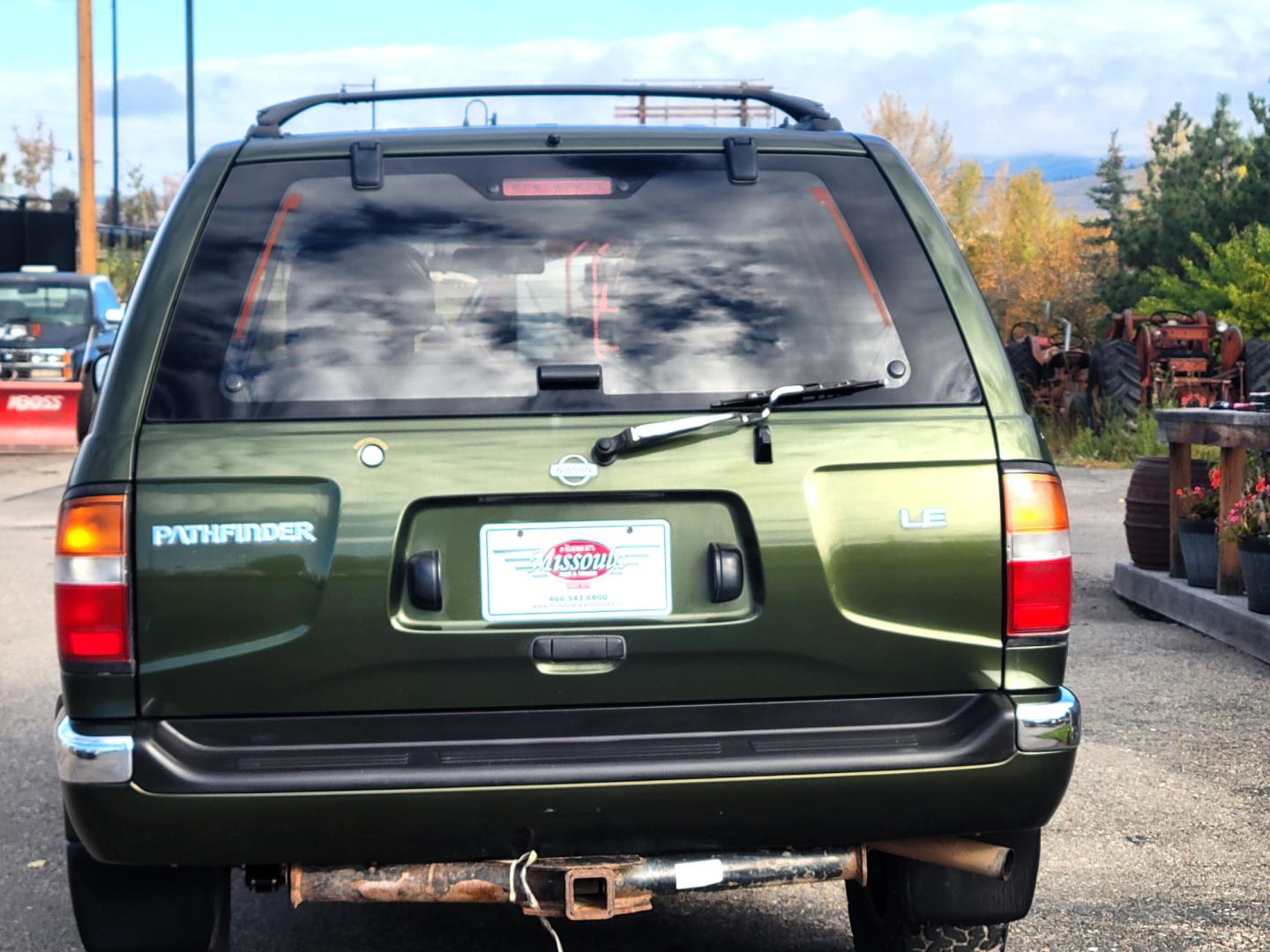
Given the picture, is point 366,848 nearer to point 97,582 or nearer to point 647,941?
point 97,582

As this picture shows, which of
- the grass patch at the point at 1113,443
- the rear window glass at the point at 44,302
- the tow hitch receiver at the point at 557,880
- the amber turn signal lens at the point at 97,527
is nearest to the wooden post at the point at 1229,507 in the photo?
the tow hitch receiver at the point at 557,880

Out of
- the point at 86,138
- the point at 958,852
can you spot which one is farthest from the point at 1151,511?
the point at 86,138

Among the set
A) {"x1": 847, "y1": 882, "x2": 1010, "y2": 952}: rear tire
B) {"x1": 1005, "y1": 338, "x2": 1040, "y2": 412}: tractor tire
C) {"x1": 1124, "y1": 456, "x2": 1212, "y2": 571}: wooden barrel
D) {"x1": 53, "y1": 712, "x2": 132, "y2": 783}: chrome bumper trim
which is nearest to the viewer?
{"x1": 53, "y1": 712, "x2": 132, "y2": 783}: chrome bumper trim

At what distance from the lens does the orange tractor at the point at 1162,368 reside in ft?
66.3

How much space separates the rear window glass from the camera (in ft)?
70.6

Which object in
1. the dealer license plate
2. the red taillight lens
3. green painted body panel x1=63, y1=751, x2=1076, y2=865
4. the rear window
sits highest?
the rear window

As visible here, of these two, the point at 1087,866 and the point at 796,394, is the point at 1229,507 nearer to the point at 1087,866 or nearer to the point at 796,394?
the point at 1087,866

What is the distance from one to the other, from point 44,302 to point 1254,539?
1694cm

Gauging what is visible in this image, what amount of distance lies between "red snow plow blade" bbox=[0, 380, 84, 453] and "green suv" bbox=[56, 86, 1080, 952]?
58.2 ft

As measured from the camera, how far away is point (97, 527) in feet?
10.6

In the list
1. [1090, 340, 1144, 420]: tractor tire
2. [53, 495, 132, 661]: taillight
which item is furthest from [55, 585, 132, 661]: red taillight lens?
[1090, 340, 1144, 420]: tractor tire

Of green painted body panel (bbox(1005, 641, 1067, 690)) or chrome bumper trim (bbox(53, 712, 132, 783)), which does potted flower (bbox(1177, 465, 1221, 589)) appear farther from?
chrome bumper trim (bbox(53, 712, 132, 783))

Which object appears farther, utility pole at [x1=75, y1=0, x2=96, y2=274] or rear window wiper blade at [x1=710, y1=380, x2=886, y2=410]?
utility pole at [x1=75, y1=0, x2=96, y2=274]

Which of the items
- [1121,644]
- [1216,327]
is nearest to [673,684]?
[1121,644]
